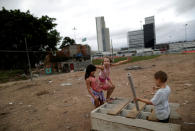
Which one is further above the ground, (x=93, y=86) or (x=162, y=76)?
(x=162, y=76)

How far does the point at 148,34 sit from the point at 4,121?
106m

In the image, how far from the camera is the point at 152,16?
96.8m

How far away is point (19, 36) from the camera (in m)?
18.3

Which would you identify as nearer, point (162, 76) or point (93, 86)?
point (162, 76)

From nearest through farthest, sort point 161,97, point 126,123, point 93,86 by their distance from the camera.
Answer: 1. point 161,97
2. point 126,123
3. point 93,86

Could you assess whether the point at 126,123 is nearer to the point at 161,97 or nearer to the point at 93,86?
the point at 161,97

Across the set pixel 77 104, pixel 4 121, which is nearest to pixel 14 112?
pixel 4 121

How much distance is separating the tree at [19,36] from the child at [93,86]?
15.6 meters

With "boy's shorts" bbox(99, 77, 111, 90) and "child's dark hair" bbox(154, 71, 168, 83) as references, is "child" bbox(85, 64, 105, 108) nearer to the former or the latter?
"boy's shorts" bbox(99, 77, 111, 90)

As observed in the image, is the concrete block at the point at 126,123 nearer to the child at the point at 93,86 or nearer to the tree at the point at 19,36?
the child at the point at 93,86

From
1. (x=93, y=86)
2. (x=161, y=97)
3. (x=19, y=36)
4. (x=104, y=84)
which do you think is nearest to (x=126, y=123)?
(x=161, y=97)

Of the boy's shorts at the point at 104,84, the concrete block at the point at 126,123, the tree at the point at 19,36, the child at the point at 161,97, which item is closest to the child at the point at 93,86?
the boy's shorts at the point at 104,84

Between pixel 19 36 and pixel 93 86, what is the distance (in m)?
19.7

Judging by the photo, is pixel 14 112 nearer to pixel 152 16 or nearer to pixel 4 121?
pixel 4 121
